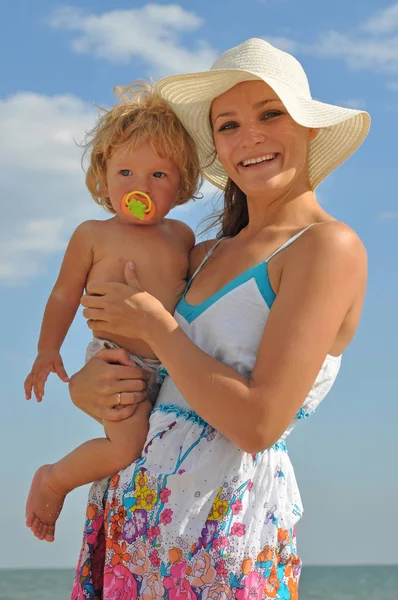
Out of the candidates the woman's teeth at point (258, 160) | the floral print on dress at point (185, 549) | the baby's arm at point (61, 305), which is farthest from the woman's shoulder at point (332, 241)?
the baby's arm at point (61, 305)

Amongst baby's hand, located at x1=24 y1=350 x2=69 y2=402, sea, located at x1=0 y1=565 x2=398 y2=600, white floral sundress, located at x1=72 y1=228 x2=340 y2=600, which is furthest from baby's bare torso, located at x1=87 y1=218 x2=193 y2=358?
sea, located at x1=0 y1=565 x2=398 y2=600

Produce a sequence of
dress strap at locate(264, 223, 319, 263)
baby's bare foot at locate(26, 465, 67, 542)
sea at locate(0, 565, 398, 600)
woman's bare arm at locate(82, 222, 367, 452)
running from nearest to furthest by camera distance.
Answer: woman's bare arm at locate(82, 222, 367, 452), dress strap at locate(264, 223, 319, 263), baby's bare foot at locate(26, 465, 67, 542), sea at locate(0, 565, 398, 600)

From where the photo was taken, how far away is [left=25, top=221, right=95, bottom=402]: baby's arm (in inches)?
127

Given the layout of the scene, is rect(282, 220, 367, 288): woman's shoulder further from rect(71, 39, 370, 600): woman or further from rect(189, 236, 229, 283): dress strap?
rect(189, 236, 229, 283): dress strap

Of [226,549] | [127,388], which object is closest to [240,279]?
[127,388]

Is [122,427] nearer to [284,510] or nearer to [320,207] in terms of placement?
[284,510]

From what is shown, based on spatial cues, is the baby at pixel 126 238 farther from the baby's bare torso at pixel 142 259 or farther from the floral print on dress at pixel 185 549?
the floral print on dress at pixel 185 549

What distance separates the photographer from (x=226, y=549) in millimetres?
2510

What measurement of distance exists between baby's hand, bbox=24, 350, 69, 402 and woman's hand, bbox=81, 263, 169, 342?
0.75ft

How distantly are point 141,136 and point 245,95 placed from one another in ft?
1.43

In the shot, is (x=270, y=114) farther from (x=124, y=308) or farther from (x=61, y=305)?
(x=61, y=305)

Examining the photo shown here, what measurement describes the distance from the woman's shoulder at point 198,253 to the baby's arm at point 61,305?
35 centimetres

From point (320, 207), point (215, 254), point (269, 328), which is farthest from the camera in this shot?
point (215, 254)

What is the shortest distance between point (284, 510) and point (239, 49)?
146 cm
